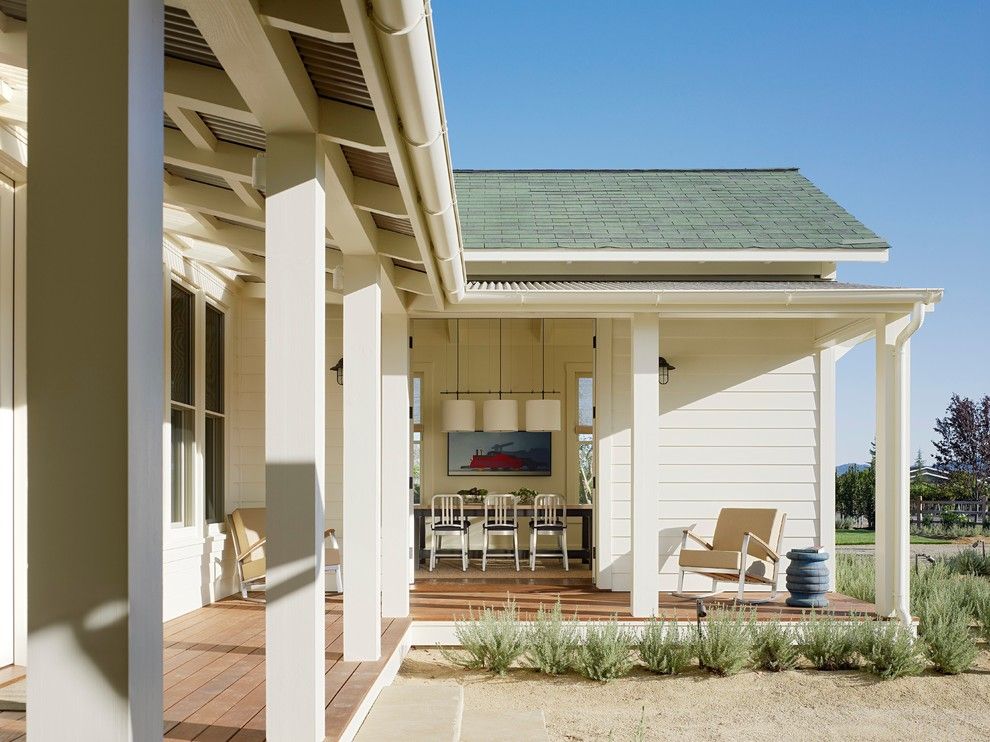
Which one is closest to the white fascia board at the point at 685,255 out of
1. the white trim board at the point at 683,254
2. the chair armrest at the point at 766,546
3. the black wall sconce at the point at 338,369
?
the white trim board at the point at 683,254

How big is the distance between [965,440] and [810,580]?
21620 millimetres

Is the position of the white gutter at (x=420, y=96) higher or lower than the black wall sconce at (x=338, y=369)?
higher

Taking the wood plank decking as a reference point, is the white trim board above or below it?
above

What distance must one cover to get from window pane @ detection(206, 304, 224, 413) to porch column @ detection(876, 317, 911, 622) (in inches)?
201

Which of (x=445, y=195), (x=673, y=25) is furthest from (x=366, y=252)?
(x=673, y=25)

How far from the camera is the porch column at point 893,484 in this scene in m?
7.43

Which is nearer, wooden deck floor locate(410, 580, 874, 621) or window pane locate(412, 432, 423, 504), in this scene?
wooden deck floor locate(410, 580, 874, 621)

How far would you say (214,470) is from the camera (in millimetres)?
8414

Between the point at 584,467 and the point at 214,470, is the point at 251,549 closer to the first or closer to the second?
the point at 214,470

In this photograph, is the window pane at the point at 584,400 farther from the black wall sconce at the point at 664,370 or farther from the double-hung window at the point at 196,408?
the double-hung window at the point at 196,408

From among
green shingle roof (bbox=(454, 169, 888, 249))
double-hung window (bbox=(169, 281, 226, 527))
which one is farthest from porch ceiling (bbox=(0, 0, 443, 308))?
green shingle roof (bbox=(454, 169, 888, 249))

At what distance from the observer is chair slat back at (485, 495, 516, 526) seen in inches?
428

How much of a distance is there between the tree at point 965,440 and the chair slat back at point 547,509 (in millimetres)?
17701

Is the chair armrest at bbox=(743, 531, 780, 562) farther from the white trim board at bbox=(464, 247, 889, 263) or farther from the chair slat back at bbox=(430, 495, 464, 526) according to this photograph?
the chair slat back at bbox=(430, 495, 464, 526)
